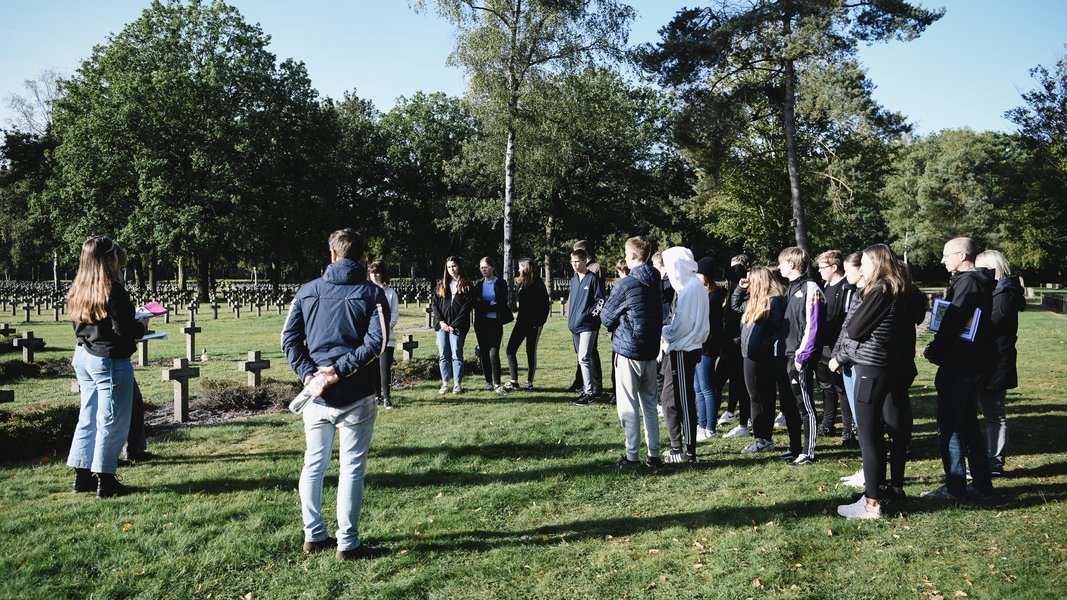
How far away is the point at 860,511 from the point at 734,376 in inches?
129

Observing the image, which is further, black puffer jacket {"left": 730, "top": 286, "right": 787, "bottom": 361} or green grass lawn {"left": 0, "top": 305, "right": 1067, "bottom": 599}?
black puffer jacket {"left": 730, "top": 286, "right": 787, "bottom": 361}

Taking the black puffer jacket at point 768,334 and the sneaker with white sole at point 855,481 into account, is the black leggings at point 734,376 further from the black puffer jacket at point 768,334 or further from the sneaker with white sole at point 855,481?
the sneaker with white sole at point 855,481

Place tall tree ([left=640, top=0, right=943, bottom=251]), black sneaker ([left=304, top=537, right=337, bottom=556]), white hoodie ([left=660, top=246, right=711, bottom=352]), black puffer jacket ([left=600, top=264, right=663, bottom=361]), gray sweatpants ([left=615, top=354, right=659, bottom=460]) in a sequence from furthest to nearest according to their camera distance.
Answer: tall tree ([left=640, top=0, right=943, bottom=251]), white hoodie ([left=660, top=246, right=711, bottom=352]), gray sweatpants ([left=615, top=354, right=659, bottom=460]), black puffer jacket ([left=600, top=264, right=663, bottom=361]), black sneaker ([left=304, top=537, right=337, bottom=556])

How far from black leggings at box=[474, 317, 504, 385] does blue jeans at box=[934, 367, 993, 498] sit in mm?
6016

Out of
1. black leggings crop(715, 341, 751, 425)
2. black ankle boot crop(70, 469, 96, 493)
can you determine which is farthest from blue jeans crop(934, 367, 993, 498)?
black ankle boot crop(70, 469, 96, 493)

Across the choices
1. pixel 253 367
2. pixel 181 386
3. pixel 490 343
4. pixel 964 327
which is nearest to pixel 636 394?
pixel 964 327

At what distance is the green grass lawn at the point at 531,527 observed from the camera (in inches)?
158

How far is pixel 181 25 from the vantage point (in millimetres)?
37938

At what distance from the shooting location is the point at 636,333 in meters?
6.00

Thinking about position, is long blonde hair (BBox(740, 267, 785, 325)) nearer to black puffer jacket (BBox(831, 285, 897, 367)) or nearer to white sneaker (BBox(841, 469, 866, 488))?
white sneaker (BBox(841, 469, 866, 488))

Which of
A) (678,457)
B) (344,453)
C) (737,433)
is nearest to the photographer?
(344,453)

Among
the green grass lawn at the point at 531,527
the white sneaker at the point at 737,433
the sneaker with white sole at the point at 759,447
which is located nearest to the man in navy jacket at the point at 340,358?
the green grass lawn at the point at 531,527

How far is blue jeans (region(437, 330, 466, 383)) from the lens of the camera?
33.0ft

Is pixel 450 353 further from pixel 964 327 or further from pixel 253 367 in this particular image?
pixel 964 327
